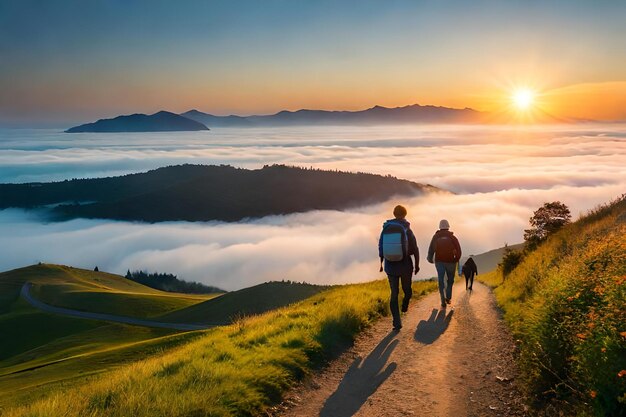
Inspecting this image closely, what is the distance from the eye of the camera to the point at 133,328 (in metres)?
72.4

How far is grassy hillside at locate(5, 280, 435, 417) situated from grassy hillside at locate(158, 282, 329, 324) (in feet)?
226

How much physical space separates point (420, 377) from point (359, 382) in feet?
3.39

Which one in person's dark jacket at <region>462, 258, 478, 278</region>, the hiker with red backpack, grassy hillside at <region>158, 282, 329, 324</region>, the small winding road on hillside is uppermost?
the hiker with red backpack

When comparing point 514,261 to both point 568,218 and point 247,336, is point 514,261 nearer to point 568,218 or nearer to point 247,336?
point 568,218

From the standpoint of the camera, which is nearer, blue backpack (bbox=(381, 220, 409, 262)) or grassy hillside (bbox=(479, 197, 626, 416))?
grassy hillside (bbox=(479, 197, 626, 416))

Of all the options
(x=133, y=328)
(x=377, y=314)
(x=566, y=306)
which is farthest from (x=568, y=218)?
(x=133, y=328)

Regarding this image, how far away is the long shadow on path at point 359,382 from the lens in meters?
6.74

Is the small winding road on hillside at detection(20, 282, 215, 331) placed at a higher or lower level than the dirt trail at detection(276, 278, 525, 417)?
lower

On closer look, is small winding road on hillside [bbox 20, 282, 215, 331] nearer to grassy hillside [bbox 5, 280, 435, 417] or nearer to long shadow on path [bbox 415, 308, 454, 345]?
long shadow on path [bbox 415, 308, 454, 345]

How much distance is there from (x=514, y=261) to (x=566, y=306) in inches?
751

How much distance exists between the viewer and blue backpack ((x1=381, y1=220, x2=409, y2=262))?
10203mm

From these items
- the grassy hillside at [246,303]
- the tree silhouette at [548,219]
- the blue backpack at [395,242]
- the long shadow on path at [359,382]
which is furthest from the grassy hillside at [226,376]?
the grassy hillside at [246,303]

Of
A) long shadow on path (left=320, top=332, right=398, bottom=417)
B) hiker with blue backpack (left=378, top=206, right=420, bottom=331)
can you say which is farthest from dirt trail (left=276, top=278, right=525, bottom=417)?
hiker with blue backpack (left=378, top=206, right=420, bottom=331)

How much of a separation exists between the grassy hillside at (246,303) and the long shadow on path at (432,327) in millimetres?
66522
